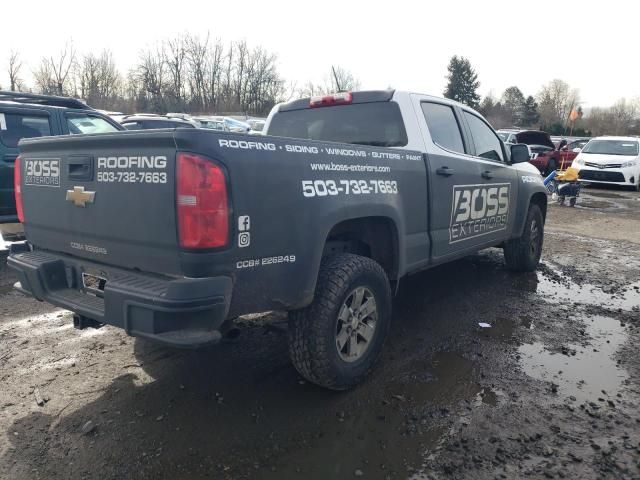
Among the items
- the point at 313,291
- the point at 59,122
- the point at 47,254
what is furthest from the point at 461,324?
the point at 59,122

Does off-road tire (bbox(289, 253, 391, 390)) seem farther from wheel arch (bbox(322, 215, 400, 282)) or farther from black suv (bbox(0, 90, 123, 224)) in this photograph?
black suv (bbox(0, 90, 123, 224))

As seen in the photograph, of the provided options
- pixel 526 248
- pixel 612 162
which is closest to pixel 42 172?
pixel 526 248

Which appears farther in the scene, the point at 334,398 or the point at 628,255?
the point at 628,255

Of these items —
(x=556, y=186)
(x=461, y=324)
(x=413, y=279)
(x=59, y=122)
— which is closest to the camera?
(x=461, y=324)

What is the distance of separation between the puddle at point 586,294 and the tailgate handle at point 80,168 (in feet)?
14.7

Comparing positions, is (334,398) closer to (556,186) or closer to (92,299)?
(92,299)

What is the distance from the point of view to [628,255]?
741 centimetres

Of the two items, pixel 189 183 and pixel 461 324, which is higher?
pixel 189 183

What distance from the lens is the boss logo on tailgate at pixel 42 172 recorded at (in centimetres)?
303

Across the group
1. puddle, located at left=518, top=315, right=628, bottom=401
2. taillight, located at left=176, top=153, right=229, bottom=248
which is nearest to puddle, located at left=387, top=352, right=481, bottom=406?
puddle, located at left=518, top=315, right=628, bottom=401

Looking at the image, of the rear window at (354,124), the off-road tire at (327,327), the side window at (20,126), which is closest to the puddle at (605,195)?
the rear window at (354,124)

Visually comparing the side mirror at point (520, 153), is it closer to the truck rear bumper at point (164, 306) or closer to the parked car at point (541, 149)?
the truck rear bumper at point (164, 306)

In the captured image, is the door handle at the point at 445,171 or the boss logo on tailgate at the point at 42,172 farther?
the door handle at the point at 445,171

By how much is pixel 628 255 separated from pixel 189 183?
285 inches
